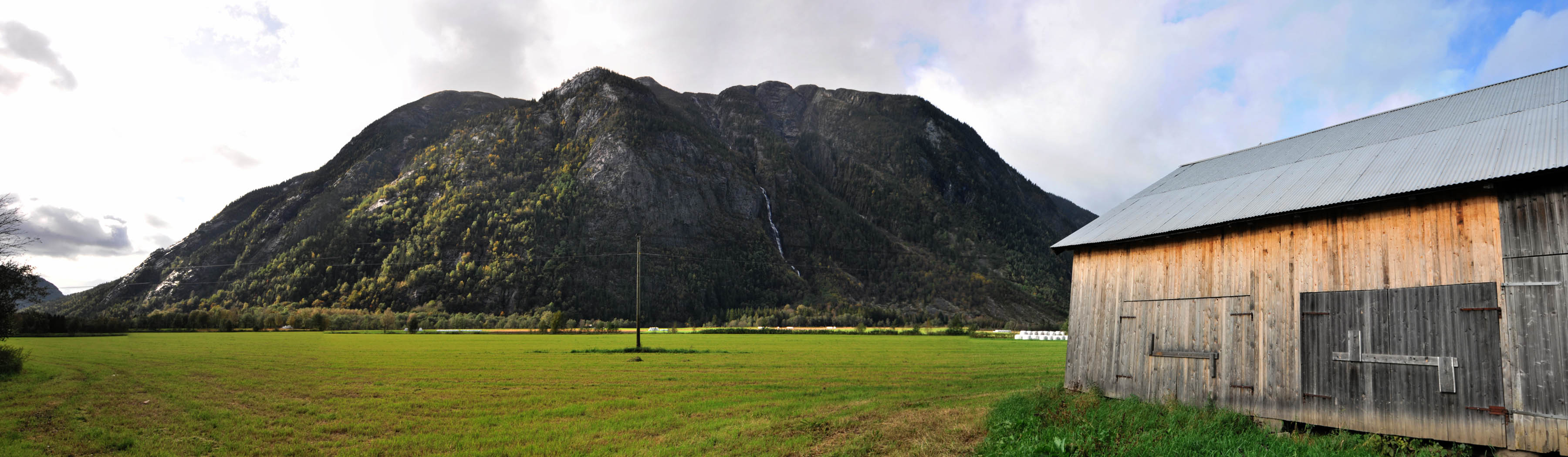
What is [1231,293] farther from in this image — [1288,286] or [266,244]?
[266,244]

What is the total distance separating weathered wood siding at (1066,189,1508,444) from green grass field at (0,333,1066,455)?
163 inches

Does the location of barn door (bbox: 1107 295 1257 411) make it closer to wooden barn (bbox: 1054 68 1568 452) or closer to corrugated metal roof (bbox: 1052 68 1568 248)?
wooden barn (bbox: 1054 68 1568 452)

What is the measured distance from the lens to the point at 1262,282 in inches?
515

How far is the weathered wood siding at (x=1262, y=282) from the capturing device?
1042 cm

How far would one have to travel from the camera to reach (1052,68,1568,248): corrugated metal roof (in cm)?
1079

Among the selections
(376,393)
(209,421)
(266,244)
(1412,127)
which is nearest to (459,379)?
(376,393)

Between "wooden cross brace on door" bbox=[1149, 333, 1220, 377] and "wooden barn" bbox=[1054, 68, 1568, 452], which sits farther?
"wooden cross brace on door" bbox=[1149, 333, 1220, 377]

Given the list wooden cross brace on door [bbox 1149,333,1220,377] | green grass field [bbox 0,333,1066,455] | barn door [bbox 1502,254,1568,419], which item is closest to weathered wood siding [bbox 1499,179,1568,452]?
barn door [bbox 1502,254,1568,419]

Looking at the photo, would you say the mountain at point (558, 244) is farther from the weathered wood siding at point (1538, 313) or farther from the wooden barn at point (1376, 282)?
the weathered wood siding at point (1538, 313)

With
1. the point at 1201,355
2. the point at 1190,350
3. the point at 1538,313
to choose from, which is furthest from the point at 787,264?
the point at 1538,313

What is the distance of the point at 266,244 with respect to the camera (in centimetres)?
15612

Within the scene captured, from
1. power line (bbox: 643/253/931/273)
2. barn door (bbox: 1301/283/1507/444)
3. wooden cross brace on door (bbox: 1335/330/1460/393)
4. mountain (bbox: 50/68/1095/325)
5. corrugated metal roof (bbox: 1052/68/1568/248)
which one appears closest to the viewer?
barn door (bbox: 1301/283/1507/444)

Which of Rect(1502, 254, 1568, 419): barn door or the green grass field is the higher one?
Rect(1502, 254, 1568, 419): barn door

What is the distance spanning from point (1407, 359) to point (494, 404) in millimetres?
20963
